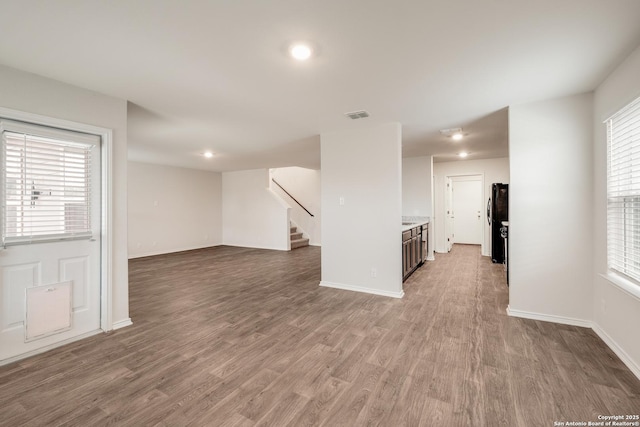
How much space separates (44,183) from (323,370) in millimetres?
3087

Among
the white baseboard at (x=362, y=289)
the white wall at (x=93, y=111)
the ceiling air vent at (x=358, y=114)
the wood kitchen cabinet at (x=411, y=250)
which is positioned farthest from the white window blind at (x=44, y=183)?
the wood kitchen cabinet at (x=411, y=250)

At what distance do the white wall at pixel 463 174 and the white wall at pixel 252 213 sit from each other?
432 centimetres

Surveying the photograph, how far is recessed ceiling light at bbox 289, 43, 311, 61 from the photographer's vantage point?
2107mm

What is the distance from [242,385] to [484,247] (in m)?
7.12

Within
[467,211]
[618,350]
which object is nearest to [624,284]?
[618,350]

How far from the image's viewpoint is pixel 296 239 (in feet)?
30.0

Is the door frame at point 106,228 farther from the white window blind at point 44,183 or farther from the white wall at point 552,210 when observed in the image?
the white wall at point 552,210

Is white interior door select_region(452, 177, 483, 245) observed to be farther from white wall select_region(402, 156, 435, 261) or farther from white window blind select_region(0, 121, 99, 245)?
white window blind select_region(0, 121, 99, 245)

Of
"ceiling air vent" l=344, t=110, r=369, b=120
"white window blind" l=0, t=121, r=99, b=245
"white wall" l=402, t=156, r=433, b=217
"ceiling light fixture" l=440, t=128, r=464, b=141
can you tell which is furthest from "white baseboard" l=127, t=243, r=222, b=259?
"ceiling light fixture" l=440, t=128, r=464, b=141

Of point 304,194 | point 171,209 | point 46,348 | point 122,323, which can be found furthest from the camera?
point 304,194

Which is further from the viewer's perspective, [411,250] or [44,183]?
[411,250]

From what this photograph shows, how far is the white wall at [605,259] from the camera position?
219 centimetres

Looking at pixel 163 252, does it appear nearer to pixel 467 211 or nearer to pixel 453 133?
pixel 453 133

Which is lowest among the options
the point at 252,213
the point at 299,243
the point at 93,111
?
the point at 299,243
